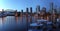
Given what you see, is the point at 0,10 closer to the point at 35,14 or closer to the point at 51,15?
the point at 35,14

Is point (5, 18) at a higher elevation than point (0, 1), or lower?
lower

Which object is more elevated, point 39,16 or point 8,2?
point 8,2

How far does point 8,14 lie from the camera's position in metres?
1.54

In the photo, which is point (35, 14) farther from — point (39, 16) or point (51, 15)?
point (51, 15)

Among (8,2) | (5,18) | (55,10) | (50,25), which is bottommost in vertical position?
(50,25)

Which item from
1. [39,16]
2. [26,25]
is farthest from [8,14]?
[39,16]

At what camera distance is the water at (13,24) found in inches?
59.3

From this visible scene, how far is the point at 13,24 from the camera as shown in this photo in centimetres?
153

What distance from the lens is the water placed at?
1.51 m

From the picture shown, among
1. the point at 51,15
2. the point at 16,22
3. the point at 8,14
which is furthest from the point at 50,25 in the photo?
the point at 8,14

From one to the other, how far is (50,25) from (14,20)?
1.63 feet

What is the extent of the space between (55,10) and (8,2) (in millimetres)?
668

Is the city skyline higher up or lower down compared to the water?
higher up

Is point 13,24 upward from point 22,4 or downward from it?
downward
